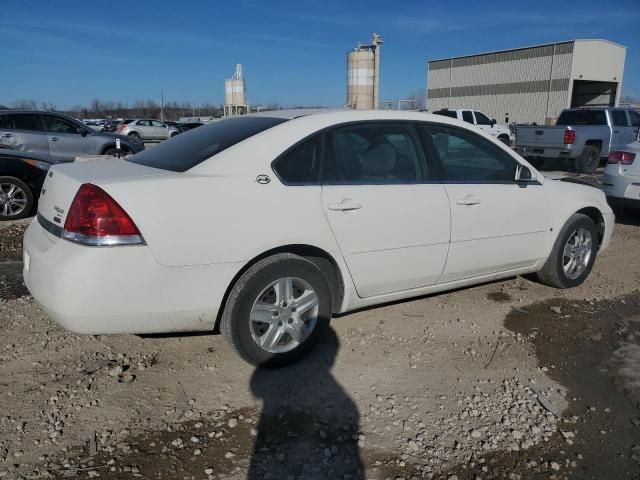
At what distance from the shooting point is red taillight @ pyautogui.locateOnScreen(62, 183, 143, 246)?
2.72 meters

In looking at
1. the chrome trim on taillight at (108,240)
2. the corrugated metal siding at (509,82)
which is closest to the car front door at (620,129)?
the chrome trim on taillight at (108,240)

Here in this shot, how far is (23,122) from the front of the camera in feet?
38.1

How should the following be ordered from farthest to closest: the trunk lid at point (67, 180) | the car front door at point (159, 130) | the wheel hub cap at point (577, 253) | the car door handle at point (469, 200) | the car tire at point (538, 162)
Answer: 1. the car front door at point (159, 130)
2. the car tire at point (538, 162)
3. the wheel hub cap at point (577, 253)
4. the car door handle at point (469, 200)
5. the trunk lid at point (67, 180)

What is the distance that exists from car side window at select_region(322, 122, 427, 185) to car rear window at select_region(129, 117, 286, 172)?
1.40 feet

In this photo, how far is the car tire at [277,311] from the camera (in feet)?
10.1

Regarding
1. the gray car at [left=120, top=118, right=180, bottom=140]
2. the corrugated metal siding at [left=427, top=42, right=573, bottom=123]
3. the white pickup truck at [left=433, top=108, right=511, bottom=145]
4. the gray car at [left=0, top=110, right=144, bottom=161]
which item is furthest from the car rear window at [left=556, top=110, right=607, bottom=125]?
the corrugated metal siding at [left=427, top=42, right=573, bottom=123]

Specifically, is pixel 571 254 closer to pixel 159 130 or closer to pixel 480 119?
pixel 480 119

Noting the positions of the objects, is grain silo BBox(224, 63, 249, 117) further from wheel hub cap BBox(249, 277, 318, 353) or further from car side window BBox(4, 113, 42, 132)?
wheel hub cap BBox(249, 277, 318, 353)

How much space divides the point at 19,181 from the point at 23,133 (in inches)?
196

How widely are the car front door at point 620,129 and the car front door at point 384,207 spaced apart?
13953 millimetres

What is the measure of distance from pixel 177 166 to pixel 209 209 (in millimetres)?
495

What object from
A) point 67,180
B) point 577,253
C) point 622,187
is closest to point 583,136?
point 622,187

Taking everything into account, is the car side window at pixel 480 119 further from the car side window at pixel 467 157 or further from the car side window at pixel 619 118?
the car side window at pixel 467 157

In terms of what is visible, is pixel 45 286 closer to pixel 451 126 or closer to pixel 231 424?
pixel 231 424
